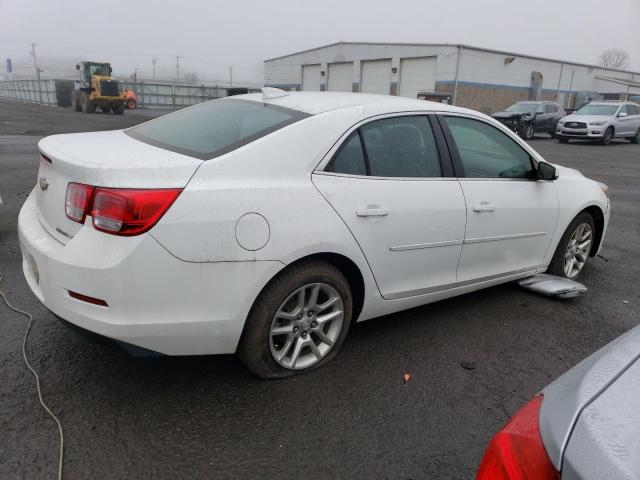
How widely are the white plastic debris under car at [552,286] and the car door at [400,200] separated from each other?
1089 mm

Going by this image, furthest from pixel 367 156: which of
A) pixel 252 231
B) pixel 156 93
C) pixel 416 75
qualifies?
pixel 156 93

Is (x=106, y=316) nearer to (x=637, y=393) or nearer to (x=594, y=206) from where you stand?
(x=637, y=393)

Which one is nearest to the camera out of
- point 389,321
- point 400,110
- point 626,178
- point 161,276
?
point 161,276

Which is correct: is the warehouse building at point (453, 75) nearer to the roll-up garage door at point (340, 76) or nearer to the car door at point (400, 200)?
the roll-up garage door at point (340, 76)

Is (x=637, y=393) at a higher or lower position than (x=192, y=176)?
lower

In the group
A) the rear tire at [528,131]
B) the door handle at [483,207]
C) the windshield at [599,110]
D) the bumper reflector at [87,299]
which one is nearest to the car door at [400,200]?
the door handle at [483,207]

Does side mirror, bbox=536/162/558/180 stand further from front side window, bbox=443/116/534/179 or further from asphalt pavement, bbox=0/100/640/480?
asphalt pavement, bbox=0/100/640/480

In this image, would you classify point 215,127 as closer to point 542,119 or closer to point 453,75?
point 542,119

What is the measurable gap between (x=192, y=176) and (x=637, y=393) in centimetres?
194

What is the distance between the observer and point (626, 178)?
12117 mm

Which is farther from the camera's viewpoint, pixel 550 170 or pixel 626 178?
pixel 626 178

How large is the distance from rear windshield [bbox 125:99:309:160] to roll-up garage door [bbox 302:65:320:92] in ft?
131

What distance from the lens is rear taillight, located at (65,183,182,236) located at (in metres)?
2.31

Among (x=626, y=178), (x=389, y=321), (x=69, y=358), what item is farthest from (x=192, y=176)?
(x=626, y=178)
